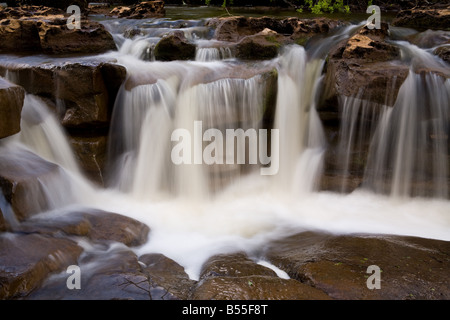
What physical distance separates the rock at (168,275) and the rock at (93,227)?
0.47 meters

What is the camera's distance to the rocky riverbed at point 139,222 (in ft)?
10.6

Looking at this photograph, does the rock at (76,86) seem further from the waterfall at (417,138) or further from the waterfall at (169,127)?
the waterfall at (417,138)

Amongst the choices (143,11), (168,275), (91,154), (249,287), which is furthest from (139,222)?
(143,11)

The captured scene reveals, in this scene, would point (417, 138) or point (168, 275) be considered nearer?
point (168, 275)

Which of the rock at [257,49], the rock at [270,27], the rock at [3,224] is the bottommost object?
the rock at [3,224]

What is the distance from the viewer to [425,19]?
8797 millimetres

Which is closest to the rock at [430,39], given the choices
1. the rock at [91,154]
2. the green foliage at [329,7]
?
the green foliage at [329,7]

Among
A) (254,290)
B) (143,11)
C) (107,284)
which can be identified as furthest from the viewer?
(143,11)

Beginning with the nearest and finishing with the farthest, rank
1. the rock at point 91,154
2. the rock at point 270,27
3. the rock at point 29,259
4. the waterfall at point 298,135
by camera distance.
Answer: the rock at point 29,259 → the rock at point 91,154 → the waterfall at point 298,135 → the rock at point 270,27

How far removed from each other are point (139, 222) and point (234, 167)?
2020 millimetres

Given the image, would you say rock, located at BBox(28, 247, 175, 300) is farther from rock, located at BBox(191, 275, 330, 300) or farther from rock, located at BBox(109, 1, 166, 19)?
rock, located at BBox(109, 1, 166, 19)

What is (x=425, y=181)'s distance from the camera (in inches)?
232

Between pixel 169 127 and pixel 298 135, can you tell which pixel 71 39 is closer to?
pixel 169 127
